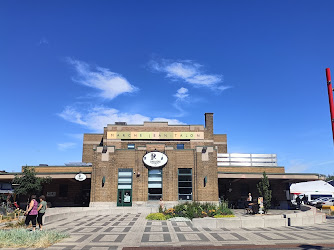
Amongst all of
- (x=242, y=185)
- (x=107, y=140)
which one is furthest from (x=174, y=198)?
(x=107, y=140)

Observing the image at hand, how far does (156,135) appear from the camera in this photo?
4053 centimetres

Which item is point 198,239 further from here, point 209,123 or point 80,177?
point 209,123

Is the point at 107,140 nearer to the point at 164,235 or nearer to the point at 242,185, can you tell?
the point at 242,185

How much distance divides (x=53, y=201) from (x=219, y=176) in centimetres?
2148

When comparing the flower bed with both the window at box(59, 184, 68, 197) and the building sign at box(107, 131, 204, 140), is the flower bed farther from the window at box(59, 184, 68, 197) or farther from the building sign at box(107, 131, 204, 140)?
the window at box(59, 184, 68, 197)

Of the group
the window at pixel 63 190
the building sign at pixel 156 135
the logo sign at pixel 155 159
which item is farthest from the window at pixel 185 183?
the window at pixel 63 190

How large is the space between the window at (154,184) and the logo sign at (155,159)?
0.80 meters

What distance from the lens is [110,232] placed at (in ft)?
47.1

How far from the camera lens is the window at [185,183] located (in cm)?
3161

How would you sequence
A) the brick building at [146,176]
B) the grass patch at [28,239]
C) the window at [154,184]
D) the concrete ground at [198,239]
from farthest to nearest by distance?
the window at [154,184] < the brick building at [146,176] < the concrete ground at [198,239] < the grass patch at [28,239]

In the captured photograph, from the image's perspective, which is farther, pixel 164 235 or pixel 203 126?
pixel 203 126

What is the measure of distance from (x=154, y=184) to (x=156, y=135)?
1042 centimetres

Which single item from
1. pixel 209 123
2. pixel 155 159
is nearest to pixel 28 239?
pixel 155 159

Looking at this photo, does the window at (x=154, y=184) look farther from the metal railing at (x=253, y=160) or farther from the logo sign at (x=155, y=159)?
the metal railing at (x=253, y=160)
